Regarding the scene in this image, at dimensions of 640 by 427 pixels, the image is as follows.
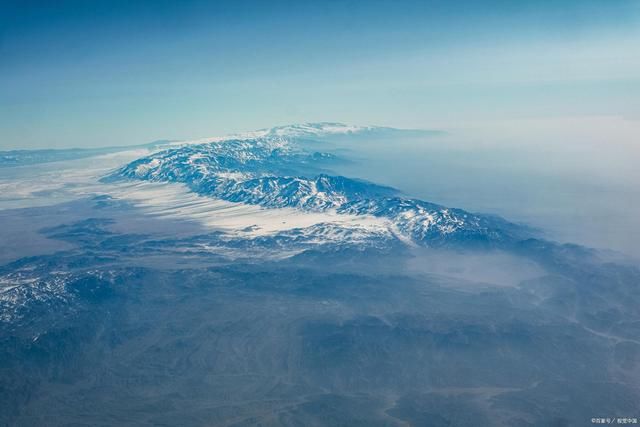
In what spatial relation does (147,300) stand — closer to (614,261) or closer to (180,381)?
(180,381)

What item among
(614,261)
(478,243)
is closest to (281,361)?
(478,243)

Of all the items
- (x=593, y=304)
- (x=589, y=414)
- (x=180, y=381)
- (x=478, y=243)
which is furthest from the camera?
(x=478, y=243)

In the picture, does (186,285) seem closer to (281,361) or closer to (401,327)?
(281,361)

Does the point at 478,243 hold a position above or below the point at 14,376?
above

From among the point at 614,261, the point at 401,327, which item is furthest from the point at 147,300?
the point at 614,261

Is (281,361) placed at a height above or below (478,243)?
below

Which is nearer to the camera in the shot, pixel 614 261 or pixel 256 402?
pixel 256 402

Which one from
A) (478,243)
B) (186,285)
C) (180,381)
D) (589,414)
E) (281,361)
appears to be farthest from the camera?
(478,243)

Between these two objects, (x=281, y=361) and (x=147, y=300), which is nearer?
A: (x=281, y=361)

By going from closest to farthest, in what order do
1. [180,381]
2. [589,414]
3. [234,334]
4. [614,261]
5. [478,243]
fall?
[589,414], [180,381], [234,334], [614,261], [478,243]
